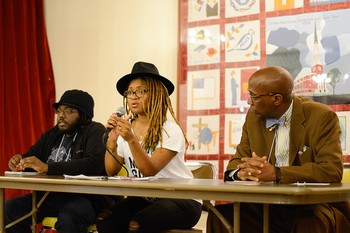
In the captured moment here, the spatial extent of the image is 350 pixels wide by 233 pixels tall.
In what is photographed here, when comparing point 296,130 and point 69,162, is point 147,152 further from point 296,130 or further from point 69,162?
point 296,130

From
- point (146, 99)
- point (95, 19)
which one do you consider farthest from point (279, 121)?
point (95, 19)

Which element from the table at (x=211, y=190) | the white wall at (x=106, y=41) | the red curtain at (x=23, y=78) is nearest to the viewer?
the table at (x=211, y=190)

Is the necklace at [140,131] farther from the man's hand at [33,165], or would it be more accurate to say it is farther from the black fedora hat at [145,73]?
the man's hand at [33,165]

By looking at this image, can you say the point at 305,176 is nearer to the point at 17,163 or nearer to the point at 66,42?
the point at 17,163

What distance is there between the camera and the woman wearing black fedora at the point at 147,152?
2.97m

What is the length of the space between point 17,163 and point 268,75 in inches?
68.1

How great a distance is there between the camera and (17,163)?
3.69 m

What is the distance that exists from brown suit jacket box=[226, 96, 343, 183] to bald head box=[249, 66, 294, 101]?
0.36ft

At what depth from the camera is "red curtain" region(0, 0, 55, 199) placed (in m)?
5.36

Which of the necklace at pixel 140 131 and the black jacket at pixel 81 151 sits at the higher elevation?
the necklace at pixel 140 131

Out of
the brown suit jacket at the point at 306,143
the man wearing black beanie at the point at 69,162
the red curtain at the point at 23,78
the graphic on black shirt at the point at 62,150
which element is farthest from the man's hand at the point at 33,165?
the red curtain at the point at 23,78

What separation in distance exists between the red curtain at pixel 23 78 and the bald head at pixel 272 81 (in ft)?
10.2

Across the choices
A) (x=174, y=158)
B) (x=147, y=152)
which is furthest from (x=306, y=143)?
(x=147, y=152)

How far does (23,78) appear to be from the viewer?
18.0ft
